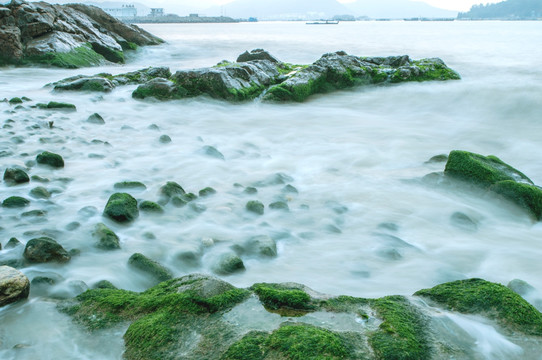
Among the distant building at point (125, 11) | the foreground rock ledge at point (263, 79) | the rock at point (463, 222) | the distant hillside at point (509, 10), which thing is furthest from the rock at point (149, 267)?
the distant hillside at point (509, 10)

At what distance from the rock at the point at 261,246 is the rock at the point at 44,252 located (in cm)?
150

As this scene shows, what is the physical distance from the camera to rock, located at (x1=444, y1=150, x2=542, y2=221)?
4.78 metres

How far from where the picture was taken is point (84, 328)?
7.50ft

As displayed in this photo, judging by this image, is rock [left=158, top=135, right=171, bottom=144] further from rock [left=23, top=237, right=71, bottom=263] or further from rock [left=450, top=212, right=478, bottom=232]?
rock [left=450, top=212, right=478, bottom=232]

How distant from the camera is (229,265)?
135 inches

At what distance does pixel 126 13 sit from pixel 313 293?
594ft

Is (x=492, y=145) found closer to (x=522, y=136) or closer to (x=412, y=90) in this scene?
(x=522, y=136)

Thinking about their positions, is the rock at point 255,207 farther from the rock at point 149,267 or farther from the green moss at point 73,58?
the green moss at point 73,58

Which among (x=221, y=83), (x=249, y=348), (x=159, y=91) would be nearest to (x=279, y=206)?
(x=249, y=348)

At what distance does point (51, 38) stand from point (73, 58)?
138 centimetres

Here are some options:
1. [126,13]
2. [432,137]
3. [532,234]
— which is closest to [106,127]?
[432,137]

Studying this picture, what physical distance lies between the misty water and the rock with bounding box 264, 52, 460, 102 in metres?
0.96

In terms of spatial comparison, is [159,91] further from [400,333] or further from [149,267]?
[400,333]

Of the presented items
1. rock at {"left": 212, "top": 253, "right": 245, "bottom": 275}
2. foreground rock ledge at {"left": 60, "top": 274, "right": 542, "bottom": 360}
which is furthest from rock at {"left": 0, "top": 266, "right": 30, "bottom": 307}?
rock at {"left": 212, "top": 253, "right": 245, "bottom": 275}
